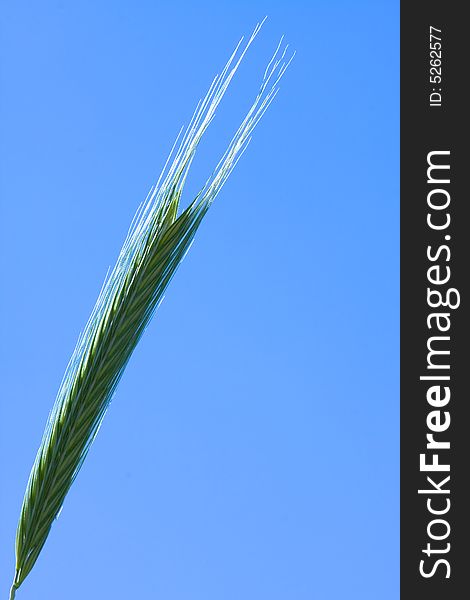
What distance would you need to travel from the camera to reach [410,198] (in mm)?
3607

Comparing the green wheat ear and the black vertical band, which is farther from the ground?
the black vertical band

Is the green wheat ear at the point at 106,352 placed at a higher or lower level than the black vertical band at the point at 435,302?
lower

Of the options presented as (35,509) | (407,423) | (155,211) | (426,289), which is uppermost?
(426,289)

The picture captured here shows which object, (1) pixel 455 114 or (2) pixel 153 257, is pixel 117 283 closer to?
(2) pixel 153 257

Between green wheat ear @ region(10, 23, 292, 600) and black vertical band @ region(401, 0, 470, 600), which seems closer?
green wheat ear @ region(10, 23, 292, 600)

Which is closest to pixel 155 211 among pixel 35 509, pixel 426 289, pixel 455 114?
pixel 35 509

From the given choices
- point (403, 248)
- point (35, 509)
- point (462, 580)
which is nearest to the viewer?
point (35, 509)

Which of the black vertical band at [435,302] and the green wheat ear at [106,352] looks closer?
the green wheat ear at [106,352]

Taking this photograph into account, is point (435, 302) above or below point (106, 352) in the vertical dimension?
above

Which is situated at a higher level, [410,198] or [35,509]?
[410,198]

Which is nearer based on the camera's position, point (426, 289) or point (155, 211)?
point (155, 211)

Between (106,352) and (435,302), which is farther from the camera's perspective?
(435,302)

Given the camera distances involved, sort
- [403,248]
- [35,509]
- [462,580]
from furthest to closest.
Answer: [403,248], [462,580], [35,509]

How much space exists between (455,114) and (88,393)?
98.8 inches
